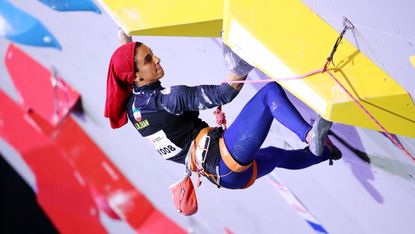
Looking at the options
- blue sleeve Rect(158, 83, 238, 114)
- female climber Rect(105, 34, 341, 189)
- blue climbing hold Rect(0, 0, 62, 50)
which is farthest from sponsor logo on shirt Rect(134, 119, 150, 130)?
blue climbing hold Rect(0, 0, 62, 50)

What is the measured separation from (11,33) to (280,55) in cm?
192

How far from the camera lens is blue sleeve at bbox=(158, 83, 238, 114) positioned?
1626mm

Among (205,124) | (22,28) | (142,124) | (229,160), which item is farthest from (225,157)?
(22,28)

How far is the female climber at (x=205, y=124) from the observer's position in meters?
1.58

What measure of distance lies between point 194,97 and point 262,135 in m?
0.21

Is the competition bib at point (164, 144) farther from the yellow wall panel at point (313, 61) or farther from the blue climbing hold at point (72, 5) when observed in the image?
the blue climbing hold at point (72, 5)

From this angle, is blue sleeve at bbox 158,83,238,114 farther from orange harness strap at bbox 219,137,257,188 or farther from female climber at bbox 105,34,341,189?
orange harness strap at bbox 219,137,257,188

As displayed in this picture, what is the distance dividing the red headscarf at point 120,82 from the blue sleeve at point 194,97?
109 millimetres

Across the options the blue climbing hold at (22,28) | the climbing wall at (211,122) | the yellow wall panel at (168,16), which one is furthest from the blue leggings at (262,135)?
the blue climbing hold at (22,28)

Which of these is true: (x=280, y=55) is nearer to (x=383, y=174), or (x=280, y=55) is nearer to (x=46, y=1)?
(x=383, y=174)

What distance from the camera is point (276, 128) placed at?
6.61ft

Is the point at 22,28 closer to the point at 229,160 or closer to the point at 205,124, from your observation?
the point at 205,124

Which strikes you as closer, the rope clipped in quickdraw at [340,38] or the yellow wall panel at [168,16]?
the rope clipped in quickdraw at [340,38]

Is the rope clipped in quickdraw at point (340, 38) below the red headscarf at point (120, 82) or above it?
above
